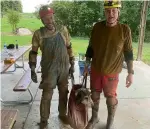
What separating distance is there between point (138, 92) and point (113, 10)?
263 cm

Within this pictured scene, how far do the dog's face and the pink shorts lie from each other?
8.2 inches

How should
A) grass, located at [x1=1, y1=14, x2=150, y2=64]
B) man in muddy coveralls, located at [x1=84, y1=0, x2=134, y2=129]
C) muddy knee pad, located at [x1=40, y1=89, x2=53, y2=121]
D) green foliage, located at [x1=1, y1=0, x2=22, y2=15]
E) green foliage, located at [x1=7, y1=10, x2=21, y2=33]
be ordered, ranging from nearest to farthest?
1. man in muddy coveralls, located at [x1=84, y1=0, x2=134, y2=129]
2. muddy knee pad, located at [x1=40, y1=89, x2=53, y2=121]
3. green foliage, located at [x1=7, y1=10, x2=21, y2=33]
4. green foliage, located at [x1=1, y1=0, x2=22, y2=15]
5. grass, located at [x1=1, y1=14, x2=150, y2=64]

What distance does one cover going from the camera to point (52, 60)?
3.30 metres

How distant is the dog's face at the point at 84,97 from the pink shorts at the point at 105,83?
207 millimetres

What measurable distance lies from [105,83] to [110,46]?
1.56 feet

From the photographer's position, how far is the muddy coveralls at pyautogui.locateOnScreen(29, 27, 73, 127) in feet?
10.7

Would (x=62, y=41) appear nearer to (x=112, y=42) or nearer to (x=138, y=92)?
(x=112, y=42)

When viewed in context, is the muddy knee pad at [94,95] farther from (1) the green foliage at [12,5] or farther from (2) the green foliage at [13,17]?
(1) the green foliage at [12,5]

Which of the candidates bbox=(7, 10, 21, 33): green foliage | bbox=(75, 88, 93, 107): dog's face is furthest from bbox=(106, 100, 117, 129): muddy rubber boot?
bbox=(7, 10, 21, 33): green foliage

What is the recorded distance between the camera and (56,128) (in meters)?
3.63

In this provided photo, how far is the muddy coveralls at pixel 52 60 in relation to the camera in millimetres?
3258

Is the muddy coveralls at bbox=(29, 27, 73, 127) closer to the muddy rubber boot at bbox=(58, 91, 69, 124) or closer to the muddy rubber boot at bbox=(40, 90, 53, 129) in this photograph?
the muddy rubber boot at bbox=(40, 90, 53, 129)

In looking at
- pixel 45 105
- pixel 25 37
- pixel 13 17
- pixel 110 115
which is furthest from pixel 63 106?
pixel 25 37

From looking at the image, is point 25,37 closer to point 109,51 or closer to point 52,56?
point 52,56
